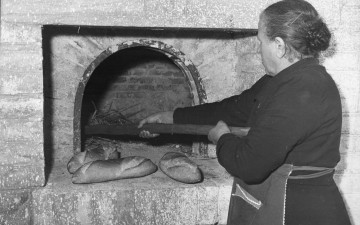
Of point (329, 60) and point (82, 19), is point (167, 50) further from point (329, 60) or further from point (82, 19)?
point (329, 60)

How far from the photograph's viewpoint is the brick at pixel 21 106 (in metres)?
2.41

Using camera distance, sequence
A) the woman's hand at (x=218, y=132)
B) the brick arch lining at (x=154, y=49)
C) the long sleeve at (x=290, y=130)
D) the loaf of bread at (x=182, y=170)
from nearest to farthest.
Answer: the long sleeve at (x=290, y=130), the woman's hand at (x=218, y=132), the loaf of bread at (x=182, y=170), the brick arch lining at (x=154, y=49)

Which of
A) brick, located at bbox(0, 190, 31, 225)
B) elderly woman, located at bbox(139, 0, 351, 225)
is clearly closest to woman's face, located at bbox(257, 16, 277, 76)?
elderly woman, located at bbox(139, 0, 351, 225)

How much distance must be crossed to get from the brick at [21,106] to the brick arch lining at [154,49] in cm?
54

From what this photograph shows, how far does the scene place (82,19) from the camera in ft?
8.06

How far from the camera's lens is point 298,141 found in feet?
5.95

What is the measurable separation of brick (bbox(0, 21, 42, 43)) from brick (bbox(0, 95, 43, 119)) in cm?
29

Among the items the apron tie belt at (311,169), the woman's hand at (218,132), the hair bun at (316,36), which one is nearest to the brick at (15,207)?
the woman's hand at (218,132)

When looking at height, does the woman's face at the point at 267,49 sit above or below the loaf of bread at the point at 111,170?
above

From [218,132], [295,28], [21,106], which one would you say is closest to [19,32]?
[21,106]

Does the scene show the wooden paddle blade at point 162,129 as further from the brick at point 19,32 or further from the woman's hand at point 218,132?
the brick at point 19,32

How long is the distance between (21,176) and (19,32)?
2.48ft

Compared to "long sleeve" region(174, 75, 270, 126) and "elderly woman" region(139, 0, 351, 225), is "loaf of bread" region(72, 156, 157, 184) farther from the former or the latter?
"elderly woman" region(139, 0, 351, 225)

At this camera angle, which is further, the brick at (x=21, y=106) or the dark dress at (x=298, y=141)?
the brick at (x=21, y=106)
